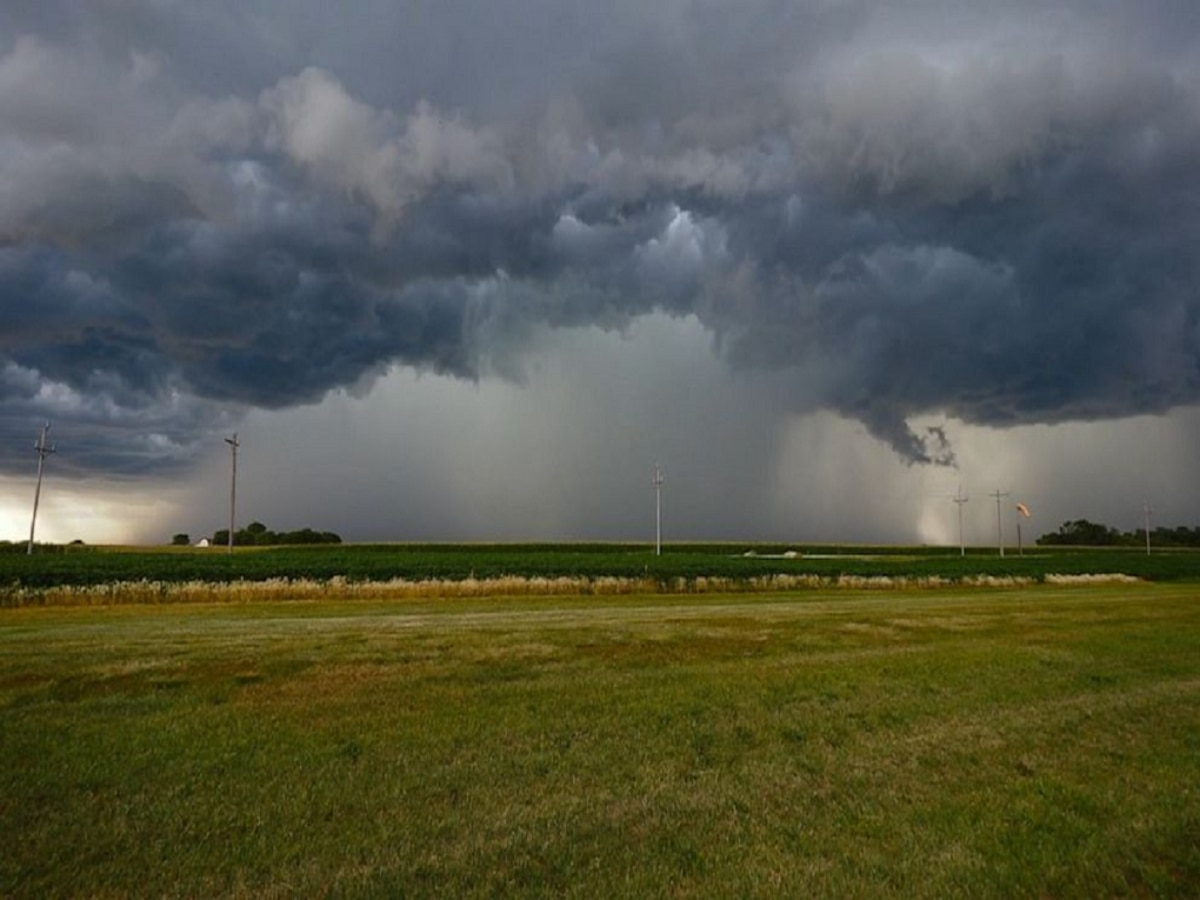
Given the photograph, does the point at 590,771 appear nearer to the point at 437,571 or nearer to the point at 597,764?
the point at 597,764

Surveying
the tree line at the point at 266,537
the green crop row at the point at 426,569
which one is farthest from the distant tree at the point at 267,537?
the green crop row at the point at 426,569

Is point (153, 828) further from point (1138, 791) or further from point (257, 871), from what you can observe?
point (1138, 791)

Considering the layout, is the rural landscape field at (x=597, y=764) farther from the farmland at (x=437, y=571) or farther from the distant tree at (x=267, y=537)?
the distant tree at (x=267, y=537)

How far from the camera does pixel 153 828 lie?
21.3 ft

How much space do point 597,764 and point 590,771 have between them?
227mm

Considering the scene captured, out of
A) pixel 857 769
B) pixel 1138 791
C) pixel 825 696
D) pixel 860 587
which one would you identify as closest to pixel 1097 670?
pixel 825 696

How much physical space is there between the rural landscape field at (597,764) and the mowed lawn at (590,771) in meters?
0.04

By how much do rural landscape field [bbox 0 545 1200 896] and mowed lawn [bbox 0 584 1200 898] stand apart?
37mm

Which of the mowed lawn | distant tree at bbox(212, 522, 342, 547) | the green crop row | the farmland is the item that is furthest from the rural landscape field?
distant tree at bbox(212, 522, 342, 547)

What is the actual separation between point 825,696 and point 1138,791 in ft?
13.7

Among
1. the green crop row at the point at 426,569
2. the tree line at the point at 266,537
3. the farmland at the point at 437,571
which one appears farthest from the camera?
the tree line at the point at 266,537

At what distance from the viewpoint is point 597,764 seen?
Result: 818cm

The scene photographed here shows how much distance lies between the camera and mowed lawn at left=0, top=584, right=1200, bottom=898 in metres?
5.83

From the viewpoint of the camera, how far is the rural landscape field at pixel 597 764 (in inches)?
231
